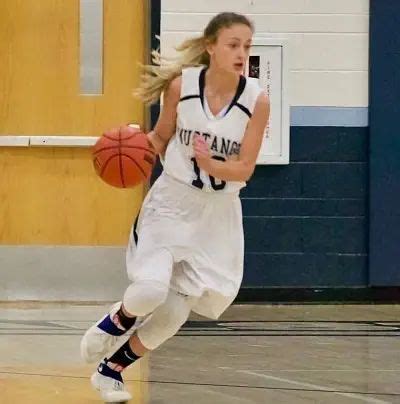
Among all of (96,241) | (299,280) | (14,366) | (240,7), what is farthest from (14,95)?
(14,366)

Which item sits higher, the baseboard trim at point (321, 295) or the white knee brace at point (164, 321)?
the white knee brace at point (164, 321)

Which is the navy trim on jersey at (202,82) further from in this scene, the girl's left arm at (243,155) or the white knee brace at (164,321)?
the white knee brace at (164,321)

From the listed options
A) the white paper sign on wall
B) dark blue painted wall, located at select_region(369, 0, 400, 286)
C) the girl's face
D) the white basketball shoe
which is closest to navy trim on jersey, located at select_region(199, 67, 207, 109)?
the girl's face

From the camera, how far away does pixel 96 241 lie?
751cm

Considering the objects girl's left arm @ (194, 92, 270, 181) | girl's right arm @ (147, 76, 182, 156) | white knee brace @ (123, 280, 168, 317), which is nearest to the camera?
white knee brace @ (123, 280, 168, 317)

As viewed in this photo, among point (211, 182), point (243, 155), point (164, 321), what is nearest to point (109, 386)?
point (164, 321)

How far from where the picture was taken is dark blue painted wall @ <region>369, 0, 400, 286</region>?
739 cm

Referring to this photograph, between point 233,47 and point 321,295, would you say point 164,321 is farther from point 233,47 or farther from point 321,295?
point 321,295

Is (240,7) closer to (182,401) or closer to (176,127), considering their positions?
(176,127)

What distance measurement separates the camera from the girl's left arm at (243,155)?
4.11 m

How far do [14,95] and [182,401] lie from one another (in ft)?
12.4

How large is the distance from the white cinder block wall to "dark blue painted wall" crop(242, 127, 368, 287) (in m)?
0.25

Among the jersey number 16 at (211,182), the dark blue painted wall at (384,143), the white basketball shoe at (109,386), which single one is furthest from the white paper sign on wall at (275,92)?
the white basketball shoe at (109,386)

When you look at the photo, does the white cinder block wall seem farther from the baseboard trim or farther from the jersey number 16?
the jersey number 16
